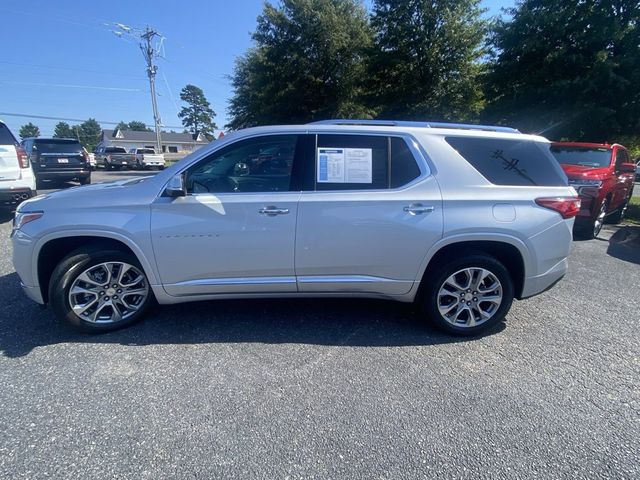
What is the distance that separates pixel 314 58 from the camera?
1766 centimetres

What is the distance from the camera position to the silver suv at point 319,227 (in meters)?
2.87

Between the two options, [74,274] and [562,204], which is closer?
[74,274]

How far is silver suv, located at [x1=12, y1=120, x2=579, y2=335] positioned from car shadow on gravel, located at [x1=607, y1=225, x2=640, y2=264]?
3749 millimetres

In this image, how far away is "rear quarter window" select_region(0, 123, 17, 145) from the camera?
6328 millimetres

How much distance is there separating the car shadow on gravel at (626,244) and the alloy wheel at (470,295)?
4.04 meters

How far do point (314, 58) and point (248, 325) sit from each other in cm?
1755

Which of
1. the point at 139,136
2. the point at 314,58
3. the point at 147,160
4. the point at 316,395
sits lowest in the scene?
the point at 316,395

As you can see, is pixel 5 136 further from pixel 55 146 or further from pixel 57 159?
pixel 55 146

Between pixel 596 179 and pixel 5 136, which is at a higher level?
pixel 5 136

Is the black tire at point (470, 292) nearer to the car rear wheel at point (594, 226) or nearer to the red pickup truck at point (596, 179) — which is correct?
the red pickup truck at point (596, 179)

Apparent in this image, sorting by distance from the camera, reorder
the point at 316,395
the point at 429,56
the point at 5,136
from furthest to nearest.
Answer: the point at 429,56 < the point at 5,136 < the point at 316,395

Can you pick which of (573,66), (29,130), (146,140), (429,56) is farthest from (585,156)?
(29,130)

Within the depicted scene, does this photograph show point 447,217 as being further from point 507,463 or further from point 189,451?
point 189,451

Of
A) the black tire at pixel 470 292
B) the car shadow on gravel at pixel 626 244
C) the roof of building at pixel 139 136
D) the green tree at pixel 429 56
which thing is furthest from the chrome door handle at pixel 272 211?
the roof of building at pixel 139 136
